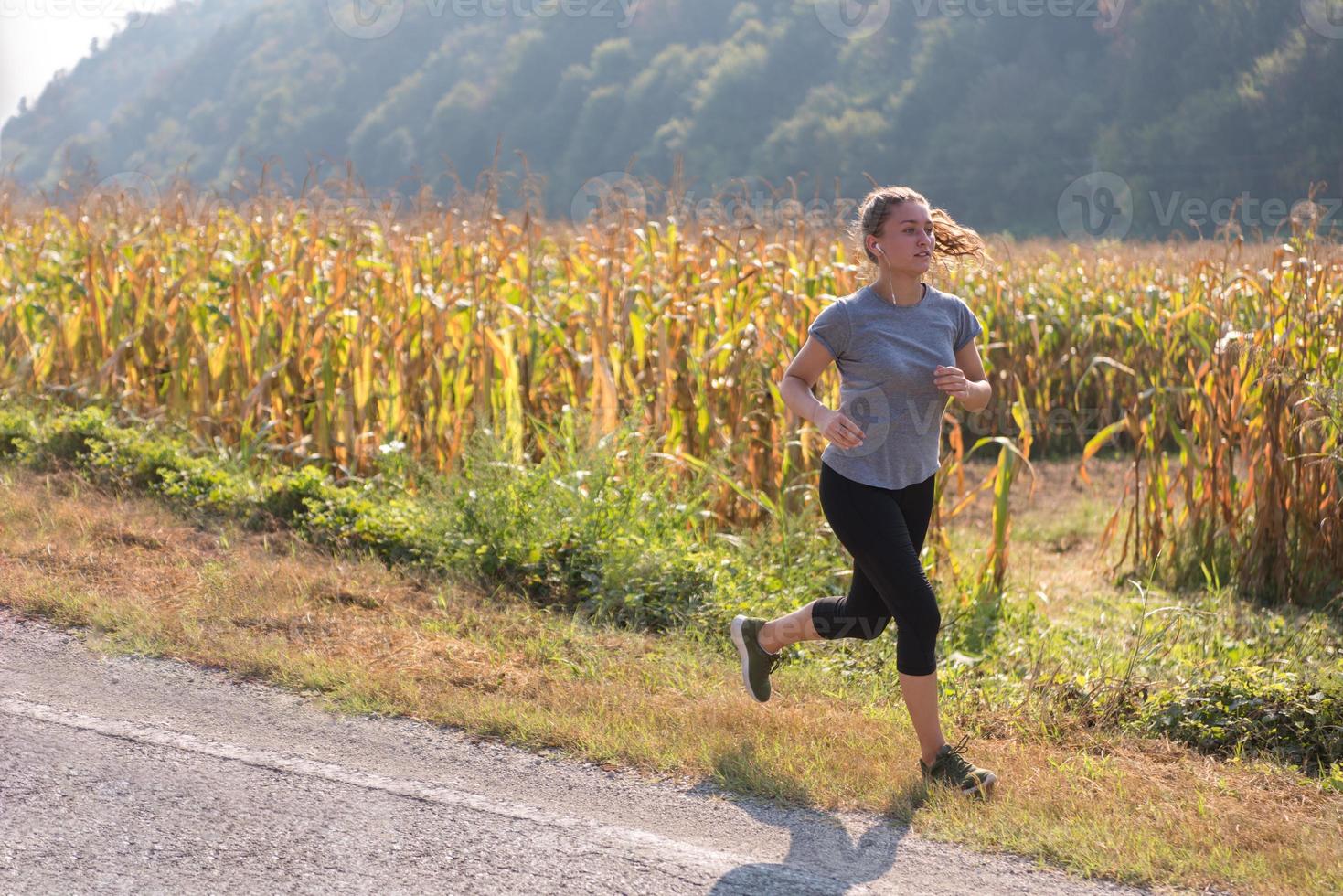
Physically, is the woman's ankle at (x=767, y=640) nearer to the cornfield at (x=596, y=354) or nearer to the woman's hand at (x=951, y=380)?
the woman's hand at (x=951, y=380)

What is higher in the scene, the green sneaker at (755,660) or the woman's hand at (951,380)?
the woman's hand at (951,380)

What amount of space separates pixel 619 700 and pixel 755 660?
0.50 m

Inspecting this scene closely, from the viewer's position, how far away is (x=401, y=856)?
3307 millimetres

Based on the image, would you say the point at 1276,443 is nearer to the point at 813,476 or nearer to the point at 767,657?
the point at 813,476

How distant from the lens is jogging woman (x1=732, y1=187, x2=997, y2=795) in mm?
3811

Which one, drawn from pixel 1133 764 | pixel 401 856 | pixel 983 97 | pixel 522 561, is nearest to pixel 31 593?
pixel 522 561

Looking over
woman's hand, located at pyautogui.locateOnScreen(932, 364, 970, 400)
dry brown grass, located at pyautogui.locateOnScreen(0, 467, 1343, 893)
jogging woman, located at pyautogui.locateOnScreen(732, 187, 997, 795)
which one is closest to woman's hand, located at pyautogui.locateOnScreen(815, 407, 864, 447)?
jogging woman, located at pyautogui.locateOnScreen(732, 187, 997, 795)

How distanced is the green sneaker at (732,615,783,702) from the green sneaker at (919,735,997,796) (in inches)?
29.3

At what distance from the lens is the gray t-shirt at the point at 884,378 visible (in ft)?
12.7

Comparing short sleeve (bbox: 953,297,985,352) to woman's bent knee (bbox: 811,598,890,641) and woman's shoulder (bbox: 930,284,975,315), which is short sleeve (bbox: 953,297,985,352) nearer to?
woman's shoulder (bbox: 930,284,975,315)

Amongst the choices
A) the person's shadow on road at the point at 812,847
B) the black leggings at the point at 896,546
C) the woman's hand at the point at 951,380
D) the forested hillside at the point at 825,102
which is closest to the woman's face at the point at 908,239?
→ the woman's hand at the point at 951,380

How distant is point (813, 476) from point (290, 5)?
94.6 metres

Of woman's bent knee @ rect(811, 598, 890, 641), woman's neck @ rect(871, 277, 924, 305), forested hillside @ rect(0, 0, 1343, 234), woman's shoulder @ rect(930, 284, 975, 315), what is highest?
forested hillside @ rect(0, 0, 1343, 234)

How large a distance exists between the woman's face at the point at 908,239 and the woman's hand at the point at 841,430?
55 centimetres
